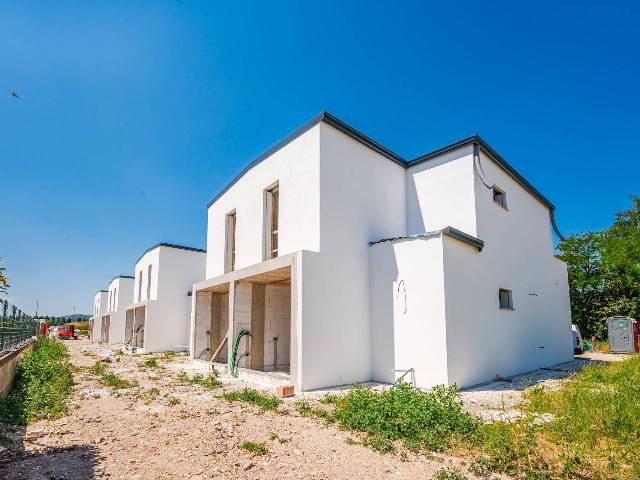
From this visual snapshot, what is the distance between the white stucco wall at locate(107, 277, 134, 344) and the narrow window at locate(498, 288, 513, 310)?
24023 mm

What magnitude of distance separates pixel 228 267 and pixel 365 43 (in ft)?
28.4

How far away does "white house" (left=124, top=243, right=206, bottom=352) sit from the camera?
64.2 ft

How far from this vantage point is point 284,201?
10148mm

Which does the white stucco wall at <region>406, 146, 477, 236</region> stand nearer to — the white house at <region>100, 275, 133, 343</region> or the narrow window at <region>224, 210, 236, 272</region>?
the narrow window at <region>224, 210, 236, 272</region>

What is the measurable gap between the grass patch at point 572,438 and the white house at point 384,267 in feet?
7.78

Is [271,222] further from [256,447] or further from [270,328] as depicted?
[256,447]

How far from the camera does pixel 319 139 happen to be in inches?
354

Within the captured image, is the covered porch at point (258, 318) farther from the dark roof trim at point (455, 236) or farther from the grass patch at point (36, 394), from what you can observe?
the grass patch at point (36, 394)

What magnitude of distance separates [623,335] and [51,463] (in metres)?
19.8

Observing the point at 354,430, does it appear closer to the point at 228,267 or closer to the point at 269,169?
the point at 269,169

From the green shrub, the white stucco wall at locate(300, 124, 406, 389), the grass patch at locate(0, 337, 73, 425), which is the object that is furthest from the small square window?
the grass patch at locate(0, 337, 73, 425)

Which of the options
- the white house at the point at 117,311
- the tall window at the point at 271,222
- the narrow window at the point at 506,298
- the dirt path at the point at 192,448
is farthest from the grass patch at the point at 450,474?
the white house at the point at 117,311

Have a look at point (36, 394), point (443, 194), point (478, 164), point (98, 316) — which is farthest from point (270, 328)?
point (98, 316)

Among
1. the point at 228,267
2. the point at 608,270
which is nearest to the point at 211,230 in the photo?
the point at 228,267
